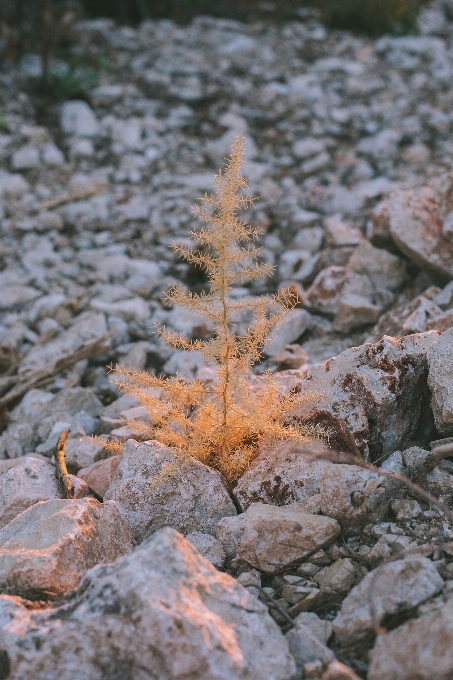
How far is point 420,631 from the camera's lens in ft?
5.84

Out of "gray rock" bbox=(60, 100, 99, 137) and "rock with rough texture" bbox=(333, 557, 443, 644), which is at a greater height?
"gray rock" bbox=(60, 100, 99, 137)

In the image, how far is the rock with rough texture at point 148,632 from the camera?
173 cm

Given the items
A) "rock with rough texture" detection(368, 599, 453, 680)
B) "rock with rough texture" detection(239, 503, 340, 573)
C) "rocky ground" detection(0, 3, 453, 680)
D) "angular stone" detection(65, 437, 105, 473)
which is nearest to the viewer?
"rock with rough texture" detection(368, 599, 453, 680)

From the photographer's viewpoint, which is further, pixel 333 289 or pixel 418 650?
pixel 333 289

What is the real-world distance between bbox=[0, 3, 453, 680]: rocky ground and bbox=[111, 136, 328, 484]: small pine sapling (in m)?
0.11

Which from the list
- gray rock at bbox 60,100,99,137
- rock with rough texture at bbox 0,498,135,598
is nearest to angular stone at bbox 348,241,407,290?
rock with rough texture at bbox 0,498,135,598

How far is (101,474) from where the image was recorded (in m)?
2.87

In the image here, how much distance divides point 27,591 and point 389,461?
4.69 ft

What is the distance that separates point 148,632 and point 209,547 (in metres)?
0.70

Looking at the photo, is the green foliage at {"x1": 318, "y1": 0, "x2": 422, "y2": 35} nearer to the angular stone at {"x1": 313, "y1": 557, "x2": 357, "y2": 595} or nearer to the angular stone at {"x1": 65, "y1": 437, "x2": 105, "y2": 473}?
the angular stone at {"x1": 65, "y1": 437, "x2": 105, "y2": 473}

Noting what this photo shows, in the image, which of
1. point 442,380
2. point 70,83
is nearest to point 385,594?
point 442,380

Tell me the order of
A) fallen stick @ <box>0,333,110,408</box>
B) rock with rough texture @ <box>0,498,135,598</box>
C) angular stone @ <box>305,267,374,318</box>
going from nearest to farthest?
1. rock with rough texture @ <box>0,498,135,598</box>
2. fallen stick @ <box>0,333,110,408</box>
3. angular stone @ <box>305,267,374,318</box>

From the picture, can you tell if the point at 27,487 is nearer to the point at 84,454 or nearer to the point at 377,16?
the point at 84,454

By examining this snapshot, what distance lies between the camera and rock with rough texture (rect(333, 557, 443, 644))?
76.4 inches
